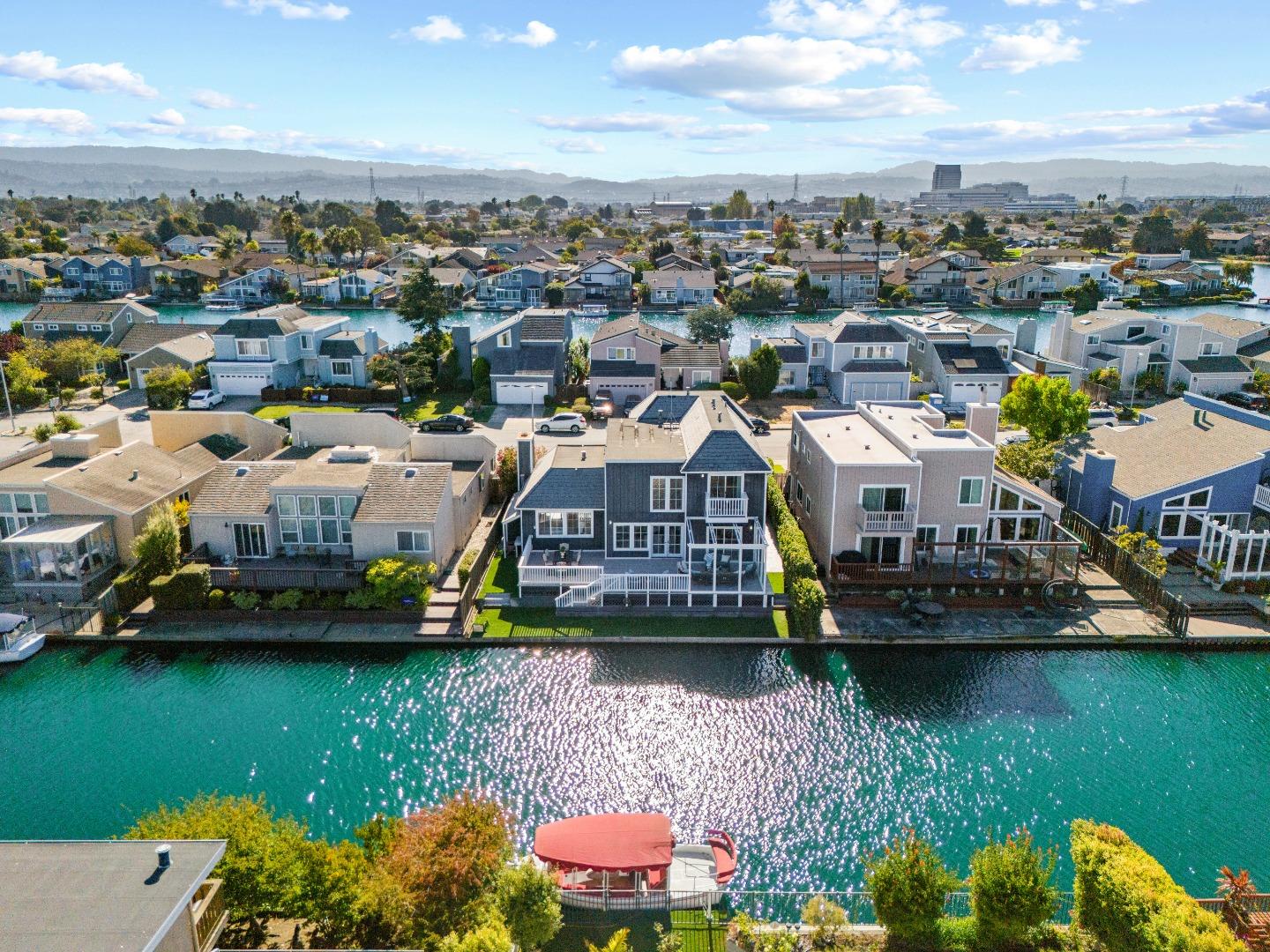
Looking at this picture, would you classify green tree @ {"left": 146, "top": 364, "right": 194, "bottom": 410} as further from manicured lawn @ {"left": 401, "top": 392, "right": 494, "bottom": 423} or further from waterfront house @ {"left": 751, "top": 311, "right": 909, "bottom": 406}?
waterfront house @ {"left": 751, "top": 311, "right": 909, "bottom": 406}

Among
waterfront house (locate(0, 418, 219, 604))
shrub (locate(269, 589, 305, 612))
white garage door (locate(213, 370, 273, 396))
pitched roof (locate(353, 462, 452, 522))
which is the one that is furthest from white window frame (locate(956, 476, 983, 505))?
white garage door (locate(213, 370, 273, 396))

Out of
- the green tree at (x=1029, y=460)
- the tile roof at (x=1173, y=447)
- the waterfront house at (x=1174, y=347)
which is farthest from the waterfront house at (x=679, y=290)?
the green tree at (x=1029, y=460)

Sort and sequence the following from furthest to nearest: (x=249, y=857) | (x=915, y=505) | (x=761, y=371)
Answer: (x=761, y=371) < (x=915, y=505) < (x=249, y=857)

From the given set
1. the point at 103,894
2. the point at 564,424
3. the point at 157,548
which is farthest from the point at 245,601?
the point at 564,424

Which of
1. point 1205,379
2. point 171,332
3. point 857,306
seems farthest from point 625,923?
point 857,306

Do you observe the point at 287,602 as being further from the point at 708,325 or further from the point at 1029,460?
the point at 708,325

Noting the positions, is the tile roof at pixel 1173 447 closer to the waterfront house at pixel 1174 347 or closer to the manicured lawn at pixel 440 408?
the waterfront house at pixel 1174 347
